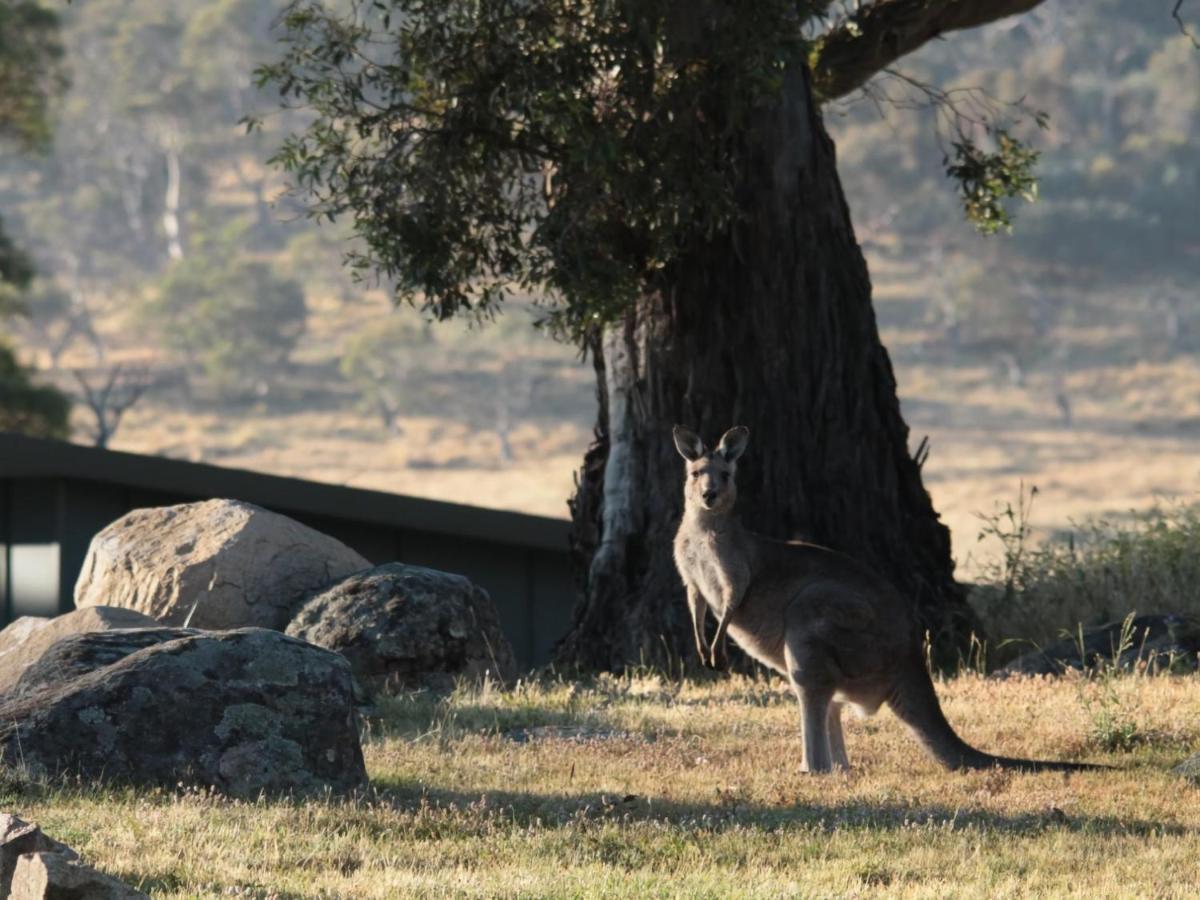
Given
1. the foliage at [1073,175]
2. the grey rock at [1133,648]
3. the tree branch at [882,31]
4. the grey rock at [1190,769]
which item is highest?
the foliage at [1073,175]

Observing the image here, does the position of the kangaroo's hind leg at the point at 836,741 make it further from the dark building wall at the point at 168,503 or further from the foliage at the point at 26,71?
the foliage at the point at 26,71

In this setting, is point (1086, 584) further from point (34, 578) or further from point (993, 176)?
point (34, 578)

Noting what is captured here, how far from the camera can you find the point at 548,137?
15797mm

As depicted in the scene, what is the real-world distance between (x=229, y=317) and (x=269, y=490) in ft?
258

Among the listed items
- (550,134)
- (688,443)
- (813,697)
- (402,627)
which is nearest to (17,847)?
(813,697)

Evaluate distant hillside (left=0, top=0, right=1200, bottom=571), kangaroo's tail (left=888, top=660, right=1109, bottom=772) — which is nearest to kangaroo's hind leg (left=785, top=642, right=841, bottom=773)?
kangaroo's tail (left=888, top=660, right=1109, bottom=772)

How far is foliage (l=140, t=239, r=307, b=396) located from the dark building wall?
75281 mm

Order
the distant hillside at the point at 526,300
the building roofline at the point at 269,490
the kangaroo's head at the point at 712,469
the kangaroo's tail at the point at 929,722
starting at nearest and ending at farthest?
the kangaroo's tail at the point at 929,722
the kangaroo's head at the point at 712,469
the building roofline at the point at 269,490
the distant hillside at the point at 526,300

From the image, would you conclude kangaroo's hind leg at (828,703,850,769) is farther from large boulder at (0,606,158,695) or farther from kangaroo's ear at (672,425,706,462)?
large boulder at (0,606,158,695)

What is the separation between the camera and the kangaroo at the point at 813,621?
1085cm

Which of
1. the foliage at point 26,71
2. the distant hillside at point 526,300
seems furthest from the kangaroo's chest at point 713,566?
the distant hillside at point 526,300

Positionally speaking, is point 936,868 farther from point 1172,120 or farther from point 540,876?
point 1172,120

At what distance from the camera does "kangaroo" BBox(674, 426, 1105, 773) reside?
10852 mm

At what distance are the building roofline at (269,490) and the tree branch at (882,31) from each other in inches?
236
